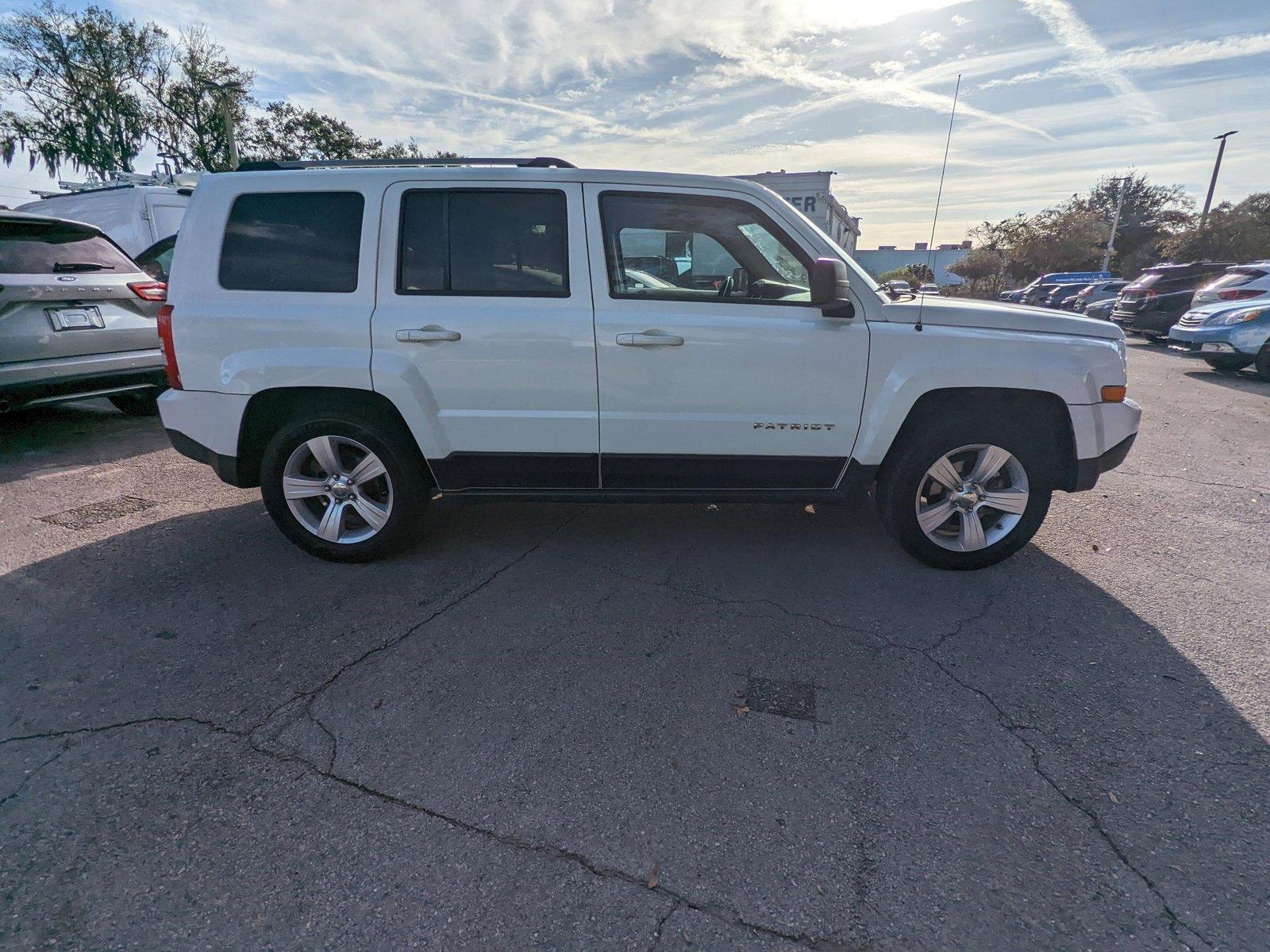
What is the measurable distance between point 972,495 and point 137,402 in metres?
8.18

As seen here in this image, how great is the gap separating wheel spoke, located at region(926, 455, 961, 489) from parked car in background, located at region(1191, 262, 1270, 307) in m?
10.7

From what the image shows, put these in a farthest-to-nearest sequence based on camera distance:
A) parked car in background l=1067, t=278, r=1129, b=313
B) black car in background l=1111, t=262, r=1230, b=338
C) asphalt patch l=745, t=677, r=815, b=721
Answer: parked car in background l=1067, t=278, r=1129, b=313 < black car in background l=1111, t=262, r=1230, b=338 < asphalt patch l=745, t=677, r=815, b=721

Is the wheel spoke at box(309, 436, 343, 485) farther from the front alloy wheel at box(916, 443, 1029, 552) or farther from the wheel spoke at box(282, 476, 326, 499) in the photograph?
the front alloy wheel at box(916, 443, 1029, 552)

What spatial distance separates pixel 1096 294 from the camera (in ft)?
68.9

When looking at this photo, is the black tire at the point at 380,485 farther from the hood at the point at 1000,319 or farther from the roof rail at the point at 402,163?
the hood at the point at 1000,319

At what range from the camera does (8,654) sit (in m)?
2.86

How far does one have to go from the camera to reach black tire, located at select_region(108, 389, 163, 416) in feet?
23.1

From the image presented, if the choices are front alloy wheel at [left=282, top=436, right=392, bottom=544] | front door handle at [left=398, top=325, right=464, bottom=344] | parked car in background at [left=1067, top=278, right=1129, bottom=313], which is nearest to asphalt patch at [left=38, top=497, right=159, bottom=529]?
front alloy wheel at [left=282, top=436, right=392, bottom=544]

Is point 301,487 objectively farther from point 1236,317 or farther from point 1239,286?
point 1239,286

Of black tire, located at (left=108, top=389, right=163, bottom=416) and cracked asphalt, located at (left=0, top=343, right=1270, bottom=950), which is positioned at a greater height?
black tire, located at (left=108, top=389, right=163, bottom=416)

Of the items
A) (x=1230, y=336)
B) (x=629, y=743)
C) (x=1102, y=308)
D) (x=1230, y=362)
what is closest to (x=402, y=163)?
(x=629, y=743)

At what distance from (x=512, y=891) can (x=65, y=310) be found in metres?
6.38

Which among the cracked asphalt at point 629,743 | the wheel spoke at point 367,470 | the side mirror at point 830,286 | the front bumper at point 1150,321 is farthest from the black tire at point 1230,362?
the wheel spoke at point 367,470

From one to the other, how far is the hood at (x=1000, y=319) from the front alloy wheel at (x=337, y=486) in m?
2.91
